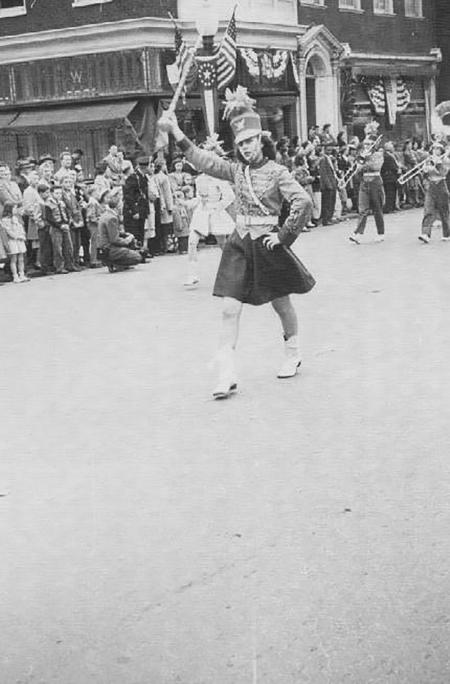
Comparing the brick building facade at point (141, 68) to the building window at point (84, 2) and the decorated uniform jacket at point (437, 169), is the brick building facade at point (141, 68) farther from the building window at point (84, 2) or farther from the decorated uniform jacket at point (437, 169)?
the decorated uniform jacket at point (437, 169)

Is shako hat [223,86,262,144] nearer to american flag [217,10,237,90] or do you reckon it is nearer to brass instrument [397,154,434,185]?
american flag [217,10,237,90]

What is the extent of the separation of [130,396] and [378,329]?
2954mm

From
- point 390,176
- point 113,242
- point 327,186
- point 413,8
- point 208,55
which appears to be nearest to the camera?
point 113,242

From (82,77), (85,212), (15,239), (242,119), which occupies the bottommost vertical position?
(15,239)

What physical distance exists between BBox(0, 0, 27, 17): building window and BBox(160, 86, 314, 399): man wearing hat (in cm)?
2088

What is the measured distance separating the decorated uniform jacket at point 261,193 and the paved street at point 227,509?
42.4 inches

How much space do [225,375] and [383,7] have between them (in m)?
29.5

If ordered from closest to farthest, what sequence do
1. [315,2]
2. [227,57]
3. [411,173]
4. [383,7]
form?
[227,57]
[411,173]
[315,2]
[383,7]

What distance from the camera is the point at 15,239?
1659 cm

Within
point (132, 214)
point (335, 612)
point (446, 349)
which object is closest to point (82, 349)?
point (446, 349)

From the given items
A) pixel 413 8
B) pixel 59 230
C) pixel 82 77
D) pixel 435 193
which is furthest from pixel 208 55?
pixel 413 8

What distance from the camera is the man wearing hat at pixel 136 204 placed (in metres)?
18.8

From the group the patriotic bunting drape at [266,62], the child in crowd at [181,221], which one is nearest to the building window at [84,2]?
the patriotic bunting drape at [266,62]

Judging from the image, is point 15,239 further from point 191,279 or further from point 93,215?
point 191,279
